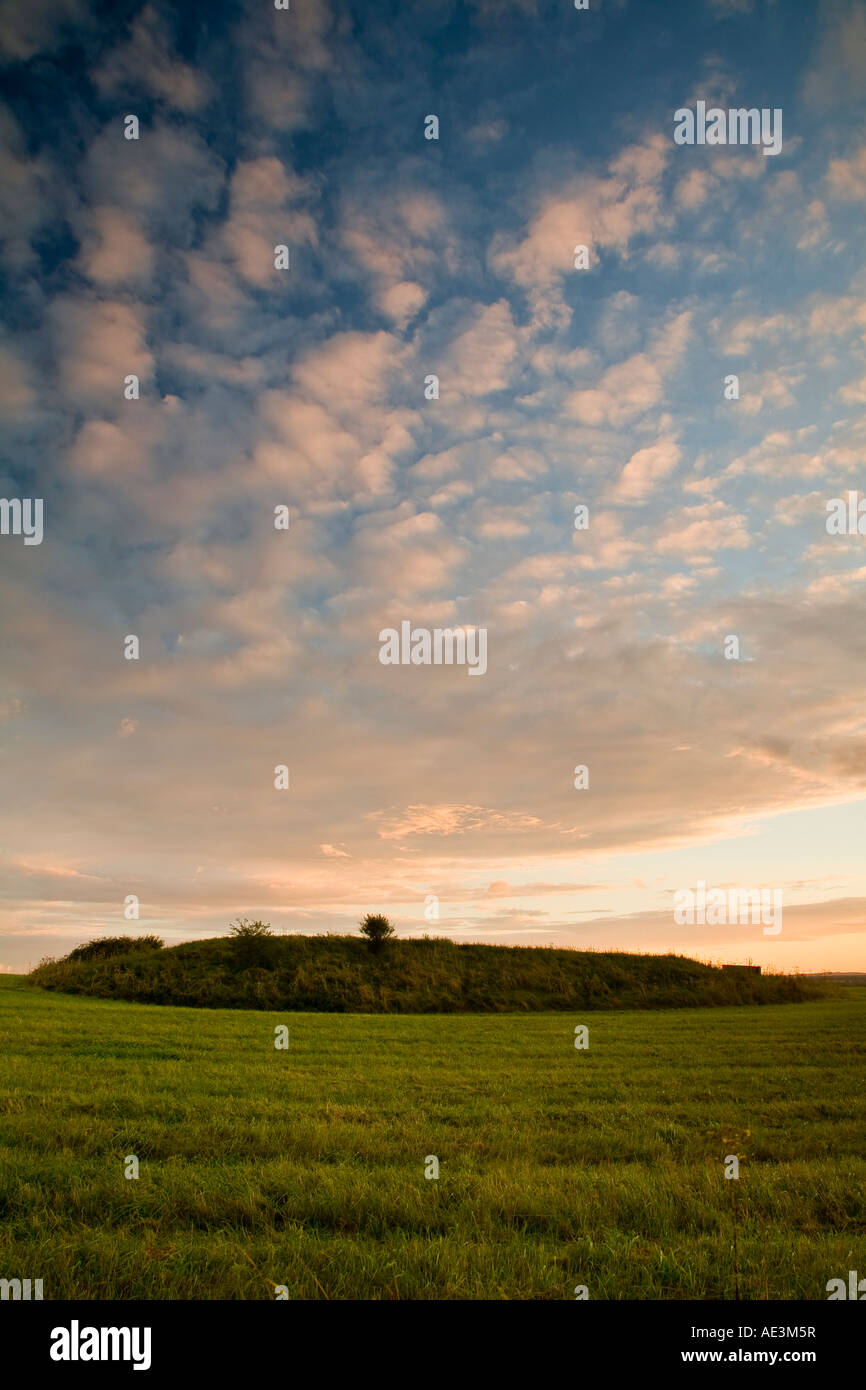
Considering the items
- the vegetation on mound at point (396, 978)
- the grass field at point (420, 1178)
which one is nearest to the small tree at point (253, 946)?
the vegetation on mound at point (396, 978)

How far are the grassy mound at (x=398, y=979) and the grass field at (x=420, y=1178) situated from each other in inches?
1057

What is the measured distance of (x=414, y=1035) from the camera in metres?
26.0

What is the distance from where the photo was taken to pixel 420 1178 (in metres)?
7.83

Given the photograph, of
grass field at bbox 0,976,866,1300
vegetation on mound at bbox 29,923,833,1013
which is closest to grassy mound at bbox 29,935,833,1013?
vegetation on mound at bbox 29,923,833,1013

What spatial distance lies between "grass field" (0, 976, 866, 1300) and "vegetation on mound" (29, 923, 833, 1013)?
88.2 ft

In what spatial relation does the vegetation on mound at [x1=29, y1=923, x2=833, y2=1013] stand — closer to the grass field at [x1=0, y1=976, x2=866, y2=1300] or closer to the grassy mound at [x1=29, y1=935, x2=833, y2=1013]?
the grassy mound at [x1=29, y1=935, x2=833, y2=1013]

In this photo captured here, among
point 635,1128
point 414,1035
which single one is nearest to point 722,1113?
point 635,1128

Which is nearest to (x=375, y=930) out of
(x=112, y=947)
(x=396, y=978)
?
(x=396, y=978)

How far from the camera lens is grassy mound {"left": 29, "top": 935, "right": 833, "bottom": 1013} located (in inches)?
1705

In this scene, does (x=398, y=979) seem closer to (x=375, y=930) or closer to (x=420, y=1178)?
(x=375, y=930)

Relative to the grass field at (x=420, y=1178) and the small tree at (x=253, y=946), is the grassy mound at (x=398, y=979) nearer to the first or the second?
the small tree at (x=253, y=946)
